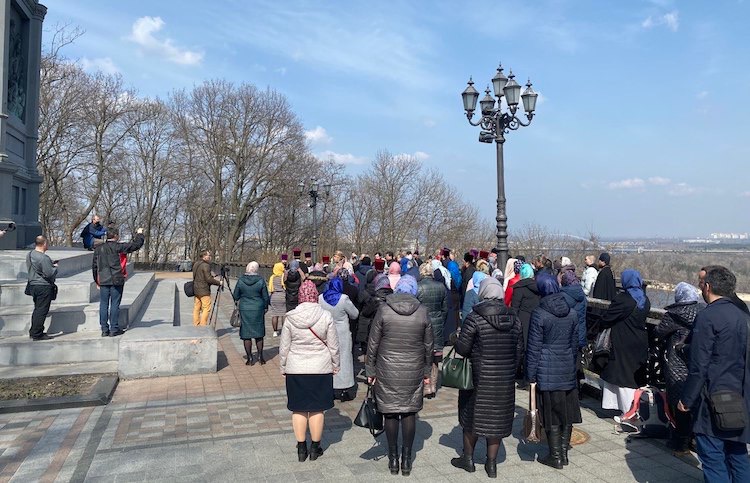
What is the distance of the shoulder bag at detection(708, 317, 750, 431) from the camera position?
3656 millimetres

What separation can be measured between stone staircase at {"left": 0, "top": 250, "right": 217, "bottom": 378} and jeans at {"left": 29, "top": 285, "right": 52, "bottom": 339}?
0.72ft

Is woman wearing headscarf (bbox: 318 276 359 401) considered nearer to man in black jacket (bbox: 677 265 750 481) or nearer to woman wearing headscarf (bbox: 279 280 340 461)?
woman wearing headscarf (bbox: 279 280 340 461)

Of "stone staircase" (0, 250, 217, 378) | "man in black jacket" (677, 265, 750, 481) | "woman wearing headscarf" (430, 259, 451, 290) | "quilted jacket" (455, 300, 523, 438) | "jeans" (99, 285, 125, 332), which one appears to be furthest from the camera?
"woman wearing headscarf" (430, 259, 451, 290)

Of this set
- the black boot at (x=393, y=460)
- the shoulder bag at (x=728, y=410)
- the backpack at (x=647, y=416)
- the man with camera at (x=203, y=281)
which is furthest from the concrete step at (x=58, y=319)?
the shoulder bag at (x=728, y=410)

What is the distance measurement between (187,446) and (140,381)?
3.08m

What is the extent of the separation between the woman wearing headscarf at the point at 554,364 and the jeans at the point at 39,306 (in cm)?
740

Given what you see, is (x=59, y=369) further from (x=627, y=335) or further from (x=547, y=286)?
(x=627, y=335)

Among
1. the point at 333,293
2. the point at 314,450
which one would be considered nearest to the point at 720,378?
the point at 314,450

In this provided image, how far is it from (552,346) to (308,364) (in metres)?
2.27

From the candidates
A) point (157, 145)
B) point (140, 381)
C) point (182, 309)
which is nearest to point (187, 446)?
point (140, 381)

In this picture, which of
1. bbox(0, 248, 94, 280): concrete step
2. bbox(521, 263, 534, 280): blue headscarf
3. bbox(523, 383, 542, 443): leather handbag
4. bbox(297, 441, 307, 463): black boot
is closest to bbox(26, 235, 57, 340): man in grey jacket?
bbox(0, 248, 94, 280): concrete step

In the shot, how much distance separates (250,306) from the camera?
30.3ft

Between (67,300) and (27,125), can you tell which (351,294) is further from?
(27,125)

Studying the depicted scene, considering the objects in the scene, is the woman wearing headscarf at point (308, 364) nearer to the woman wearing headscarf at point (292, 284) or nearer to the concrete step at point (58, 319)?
the woman wearing headscarf at point (292, 284)
